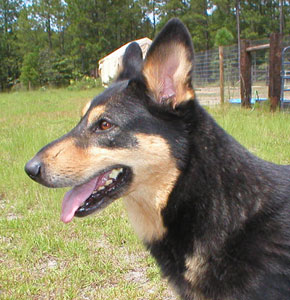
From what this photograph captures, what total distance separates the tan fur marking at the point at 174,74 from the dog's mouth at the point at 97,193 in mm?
553

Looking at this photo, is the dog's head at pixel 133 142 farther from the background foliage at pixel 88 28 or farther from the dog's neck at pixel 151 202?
the background foliage at pixel 88 28

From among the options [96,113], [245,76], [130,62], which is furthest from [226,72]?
[96,113]

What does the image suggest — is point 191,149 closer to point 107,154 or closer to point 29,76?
point 107,154

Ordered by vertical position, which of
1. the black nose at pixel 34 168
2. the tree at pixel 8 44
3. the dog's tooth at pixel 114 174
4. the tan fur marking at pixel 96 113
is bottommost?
the dog's tooth at pixel 114 174

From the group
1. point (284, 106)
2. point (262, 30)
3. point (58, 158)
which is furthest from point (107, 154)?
point (262, 30)

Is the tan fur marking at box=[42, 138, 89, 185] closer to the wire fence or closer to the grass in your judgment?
the grass

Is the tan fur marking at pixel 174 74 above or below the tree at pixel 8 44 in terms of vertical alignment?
below

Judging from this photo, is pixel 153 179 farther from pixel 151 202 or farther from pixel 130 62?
pixel 130 62

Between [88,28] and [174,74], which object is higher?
[88,28]

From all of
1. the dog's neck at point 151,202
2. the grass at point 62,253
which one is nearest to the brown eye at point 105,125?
the dog's neck at point 151,202

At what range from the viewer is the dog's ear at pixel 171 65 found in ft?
6.98

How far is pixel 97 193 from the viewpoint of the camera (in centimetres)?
232

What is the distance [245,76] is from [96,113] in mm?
9136

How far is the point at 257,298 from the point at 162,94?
1311 millimetres
